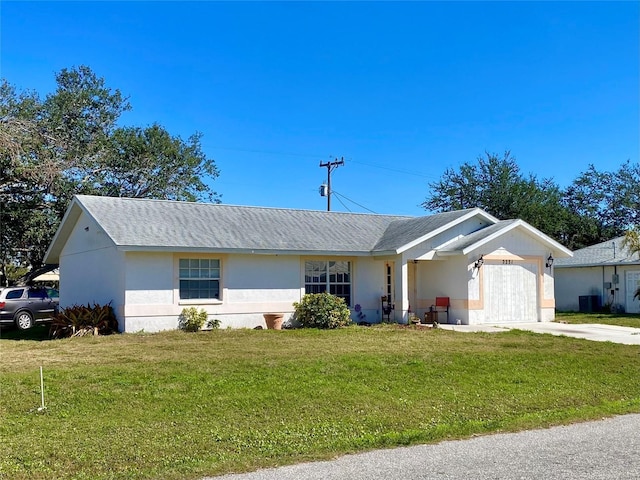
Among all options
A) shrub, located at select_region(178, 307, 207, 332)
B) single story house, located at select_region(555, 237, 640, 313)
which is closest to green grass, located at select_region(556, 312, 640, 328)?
single story house, located at select_region(555, 237, 640, 313)

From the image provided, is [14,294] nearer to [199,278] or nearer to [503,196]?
[199,278]

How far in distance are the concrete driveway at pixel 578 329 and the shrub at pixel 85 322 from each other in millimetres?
10129

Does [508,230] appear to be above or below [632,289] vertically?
above

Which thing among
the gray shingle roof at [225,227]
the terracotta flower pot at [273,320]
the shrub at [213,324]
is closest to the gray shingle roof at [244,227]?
the gray shingle roof at [225,227]

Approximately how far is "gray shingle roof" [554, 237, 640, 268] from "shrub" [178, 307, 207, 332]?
18921mm

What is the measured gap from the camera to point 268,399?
8.70 meters

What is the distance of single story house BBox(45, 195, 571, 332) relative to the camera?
17719 millimetres

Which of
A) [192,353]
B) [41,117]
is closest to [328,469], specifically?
[192,353]

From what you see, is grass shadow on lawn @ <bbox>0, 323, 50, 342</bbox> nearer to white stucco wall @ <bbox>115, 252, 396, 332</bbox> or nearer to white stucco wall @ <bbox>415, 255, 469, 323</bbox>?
white stucco wall @ <bbox>115, 252, 396, 332</bbox>

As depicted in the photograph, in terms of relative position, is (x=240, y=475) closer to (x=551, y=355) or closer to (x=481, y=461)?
(x=481, y=461)

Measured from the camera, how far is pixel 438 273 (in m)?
21.3

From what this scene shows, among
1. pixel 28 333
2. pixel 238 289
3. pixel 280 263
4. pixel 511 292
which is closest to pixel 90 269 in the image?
pixel 28 333

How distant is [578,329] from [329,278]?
811 cm

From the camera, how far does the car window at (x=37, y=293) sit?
22.6m
